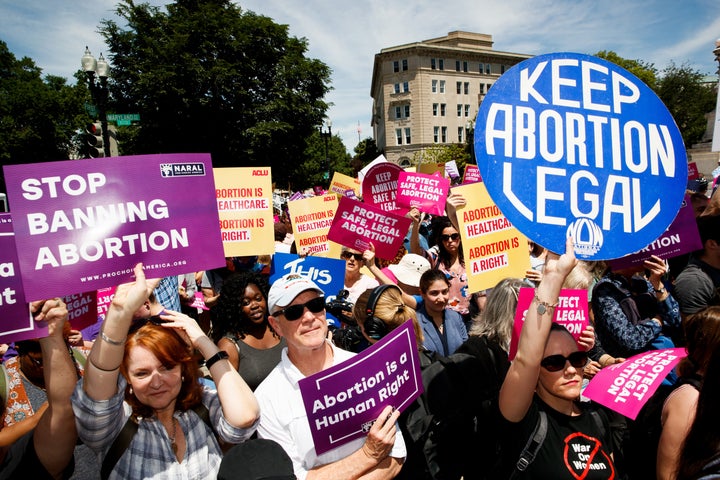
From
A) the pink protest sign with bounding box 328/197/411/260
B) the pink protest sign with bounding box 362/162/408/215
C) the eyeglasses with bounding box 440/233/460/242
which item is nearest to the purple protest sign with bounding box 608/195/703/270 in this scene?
the eyeglasses with bounding box 440/233/460/242

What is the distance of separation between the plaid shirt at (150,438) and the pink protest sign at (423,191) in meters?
5.24

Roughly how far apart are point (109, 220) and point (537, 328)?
6.71 ft

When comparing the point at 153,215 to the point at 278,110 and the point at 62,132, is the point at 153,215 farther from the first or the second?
the point at 62,132

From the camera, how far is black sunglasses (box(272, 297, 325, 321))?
7.85ft

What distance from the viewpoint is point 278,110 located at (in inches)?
1270

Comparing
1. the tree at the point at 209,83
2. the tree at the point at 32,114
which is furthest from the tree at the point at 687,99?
the tree at the point at 32,114

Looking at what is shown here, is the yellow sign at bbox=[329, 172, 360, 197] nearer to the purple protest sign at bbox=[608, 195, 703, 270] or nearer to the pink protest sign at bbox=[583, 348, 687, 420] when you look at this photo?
the purple protest sign at bbox=[608, 195, 703, 270]

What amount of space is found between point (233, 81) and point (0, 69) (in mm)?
30534

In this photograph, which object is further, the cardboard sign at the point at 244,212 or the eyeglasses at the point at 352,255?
the eyeglasses at the point at 352,255

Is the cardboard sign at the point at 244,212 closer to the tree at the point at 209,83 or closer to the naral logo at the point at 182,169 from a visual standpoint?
the naral logo at the point at 182,169

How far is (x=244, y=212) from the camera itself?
5.05m

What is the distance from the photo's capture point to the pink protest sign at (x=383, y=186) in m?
7.38

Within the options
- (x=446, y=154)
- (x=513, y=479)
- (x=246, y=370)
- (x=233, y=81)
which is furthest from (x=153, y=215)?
(x=446, y=154)

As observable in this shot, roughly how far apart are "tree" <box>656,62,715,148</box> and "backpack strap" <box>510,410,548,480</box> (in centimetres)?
5203
